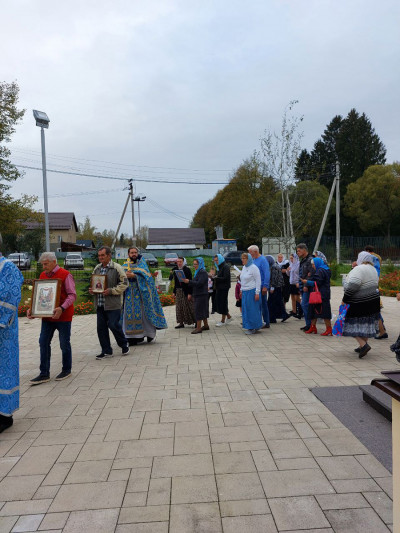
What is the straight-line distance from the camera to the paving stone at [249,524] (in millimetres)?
2594

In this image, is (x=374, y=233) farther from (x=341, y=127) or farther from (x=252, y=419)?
(x=252, y=419)

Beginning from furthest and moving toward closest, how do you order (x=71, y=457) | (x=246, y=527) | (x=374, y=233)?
(x=374, y=233), (x=71, y=457), (x=246, y=527)

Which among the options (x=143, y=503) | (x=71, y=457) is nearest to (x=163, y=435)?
(x=71, y=457)

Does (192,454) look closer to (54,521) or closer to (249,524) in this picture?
(249,524)

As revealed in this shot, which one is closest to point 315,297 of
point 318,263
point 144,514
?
point 318,263

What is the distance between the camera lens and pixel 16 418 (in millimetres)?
4691

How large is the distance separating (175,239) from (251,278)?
248 feet

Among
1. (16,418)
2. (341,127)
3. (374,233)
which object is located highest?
(341,127)

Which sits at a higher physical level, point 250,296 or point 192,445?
point 250,296

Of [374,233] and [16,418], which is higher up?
[374,233]

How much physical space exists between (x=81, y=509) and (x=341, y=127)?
6508cm

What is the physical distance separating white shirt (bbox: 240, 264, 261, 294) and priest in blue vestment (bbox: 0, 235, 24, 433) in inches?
215

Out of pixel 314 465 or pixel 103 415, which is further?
pixel 103 415

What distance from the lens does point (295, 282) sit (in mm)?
10625
